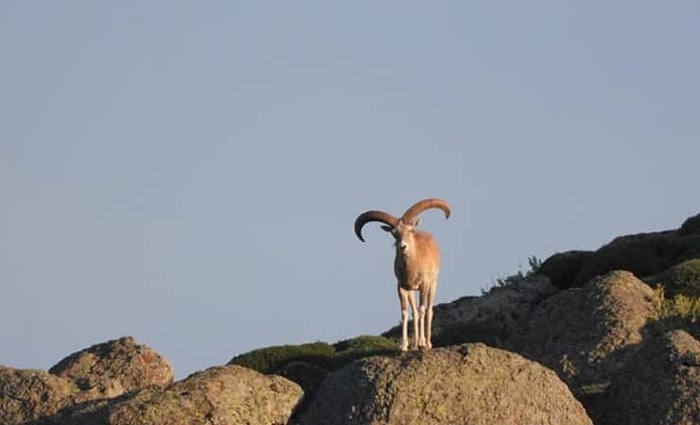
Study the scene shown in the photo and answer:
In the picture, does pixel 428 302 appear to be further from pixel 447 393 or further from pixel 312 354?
pixel 447 393

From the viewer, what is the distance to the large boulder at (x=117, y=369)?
27.7 m

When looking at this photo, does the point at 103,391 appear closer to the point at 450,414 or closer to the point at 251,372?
the point at 251,372

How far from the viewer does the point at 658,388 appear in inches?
952

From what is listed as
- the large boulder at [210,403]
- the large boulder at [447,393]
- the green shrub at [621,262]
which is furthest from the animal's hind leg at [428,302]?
the green shrub at [621,262]

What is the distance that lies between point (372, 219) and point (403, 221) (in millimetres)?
862

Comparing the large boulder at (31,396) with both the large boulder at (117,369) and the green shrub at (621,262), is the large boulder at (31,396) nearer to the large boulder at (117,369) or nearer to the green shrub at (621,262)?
the large boulder at (117,369)

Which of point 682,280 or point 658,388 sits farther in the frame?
point 682,280

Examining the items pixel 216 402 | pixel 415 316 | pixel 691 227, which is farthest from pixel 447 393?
pixel 691 227

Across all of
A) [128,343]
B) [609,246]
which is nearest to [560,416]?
[128,343]

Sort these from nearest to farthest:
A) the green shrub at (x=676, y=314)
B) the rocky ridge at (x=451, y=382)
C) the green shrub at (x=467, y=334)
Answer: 1. the rocky ridge at (x=451, y=382)
2. the green shrub at (x=676, y=314)
3. the green shrub at (x=467, y=334)

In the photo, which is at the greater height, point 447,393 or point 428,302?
point 428,302

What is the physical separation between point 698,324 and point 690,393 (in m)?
10.8

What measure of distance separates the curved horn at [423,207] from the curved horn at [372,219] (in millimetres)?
221

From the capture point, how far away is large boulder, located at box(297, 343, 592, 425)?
22.5m
